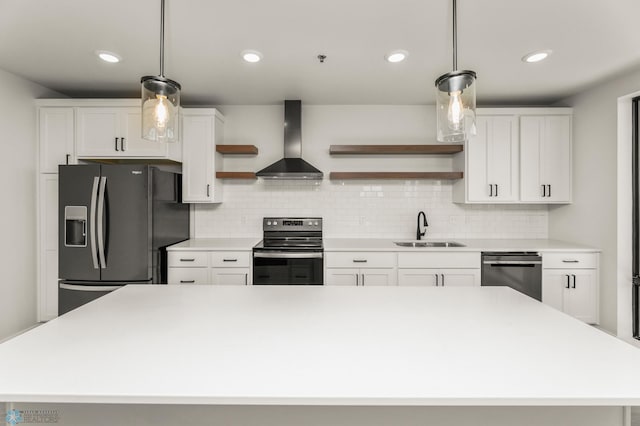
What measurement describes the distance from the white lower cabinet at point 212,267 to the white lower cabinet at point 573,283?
2.95 metres

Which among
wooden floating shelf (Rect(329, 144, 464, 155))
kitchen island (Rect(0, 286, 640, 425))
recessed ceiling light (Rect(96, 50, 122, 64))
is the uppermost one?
recessed ceiling light (Rect(96, 50, 122, 64))

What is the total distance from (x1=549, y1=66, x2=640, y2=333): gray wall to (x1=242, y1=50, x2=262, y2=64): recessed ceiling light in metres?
3.24

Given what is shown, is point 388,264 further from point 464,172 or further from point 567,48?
point 567,48

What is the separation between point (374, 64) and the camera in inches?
116

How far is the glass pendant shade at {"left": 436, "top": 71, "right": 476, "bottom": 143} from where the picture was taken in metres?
1.50

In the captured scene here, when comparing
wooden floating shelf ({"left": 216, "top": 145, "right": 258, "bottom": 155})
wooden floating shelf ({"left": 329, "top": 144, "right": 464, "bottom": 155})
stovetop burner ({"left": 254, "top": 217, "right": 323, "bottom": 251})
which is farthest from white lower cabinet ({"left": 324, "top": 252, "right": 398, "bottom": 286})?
wooden floating shelf ({"left": 216, "top": 145, "right": 258, "bottom": 155})

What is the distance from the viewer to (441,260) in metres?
3.40

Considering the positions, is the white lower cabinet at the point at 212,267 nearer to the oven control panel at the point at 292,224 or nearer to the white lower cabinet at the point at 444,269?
the oven control panel at the point at 292,224

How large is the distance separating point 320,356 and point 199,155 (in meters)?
3.23

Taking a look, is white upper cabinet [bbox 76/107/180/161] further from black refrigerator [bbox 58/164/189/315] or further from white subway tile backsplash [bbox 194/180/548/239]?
white subway tile backsplash [bbox 194/180/548/239]

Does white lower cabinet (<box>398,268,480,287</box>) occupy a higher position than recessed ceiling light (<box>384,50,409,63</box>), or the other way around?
A: recessed ceiling light (<box>384,50,409,63</box>)

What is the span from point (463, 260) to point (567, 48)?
194 centimetres

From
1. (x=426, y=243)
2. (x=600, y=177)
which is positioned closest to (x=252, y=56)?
(x=426, y=243)

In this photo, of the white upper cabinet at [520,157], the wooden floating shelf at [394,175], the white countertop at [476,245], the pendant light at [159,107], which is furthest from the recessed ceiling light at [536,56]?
the pendant light at [159,107]
